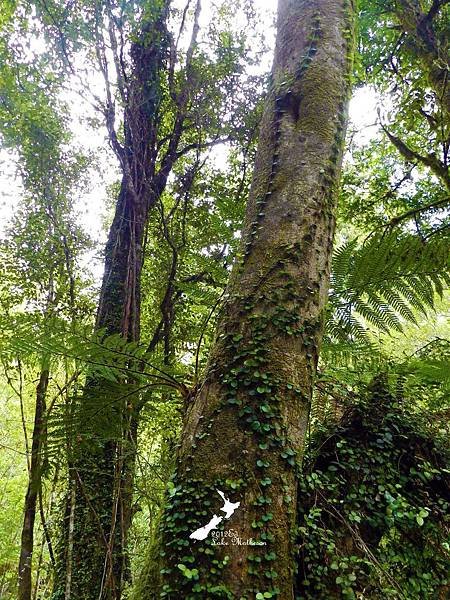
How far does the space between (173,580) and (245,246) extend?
47.9 inches

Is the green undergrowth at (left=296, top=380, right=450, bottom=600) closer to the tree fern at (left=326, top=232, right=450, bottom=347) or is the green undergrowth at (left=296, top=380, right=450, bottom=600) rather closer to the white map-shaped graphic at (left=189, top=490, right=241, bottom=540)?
the white map-shaped graphic at (left=189, top=490, right=241, bottom=540)

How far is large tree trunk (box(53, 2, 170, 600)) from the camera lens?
2.04m

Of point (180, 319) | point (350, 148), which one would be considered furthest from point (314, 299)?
point (350, 148)

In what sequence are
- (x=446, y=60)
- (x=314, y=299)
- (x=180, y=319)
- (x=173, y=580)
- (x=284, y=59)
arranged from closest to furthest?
1. (x=173, y=580)
2. (x=314, y=299)
3. (x=284, y=59)
4. (x=446, y=60)
5. (x=180, y=319)

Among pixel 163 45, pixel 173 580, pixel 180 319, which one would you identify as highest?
pixel 163 45

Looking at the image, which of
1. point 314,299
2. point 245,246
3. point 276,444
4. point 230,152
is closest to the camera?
point 276,444

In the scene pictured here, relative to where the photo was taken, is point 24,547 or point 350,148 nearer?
point 24,547

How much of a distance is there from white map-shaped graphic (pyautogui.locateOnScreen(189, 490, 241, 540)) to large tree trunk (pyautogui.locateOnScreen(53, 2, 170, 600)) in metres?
0.88

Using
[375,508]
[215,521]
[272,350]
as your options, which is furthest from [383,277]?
[215,521]

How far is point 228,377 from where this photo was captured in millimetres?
1472

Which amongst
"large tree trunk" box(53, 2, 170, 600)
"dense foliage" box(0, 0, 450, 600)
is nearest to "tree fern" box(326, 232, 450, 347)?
"dense foliage" box(0, 0, 450, 600)

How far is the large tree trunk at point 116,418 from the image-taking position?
2041 millimetres

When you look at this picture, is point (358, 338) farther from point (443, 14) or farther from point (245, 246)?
point (443, 14)

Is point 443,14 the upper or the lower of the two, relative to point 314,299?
upper
